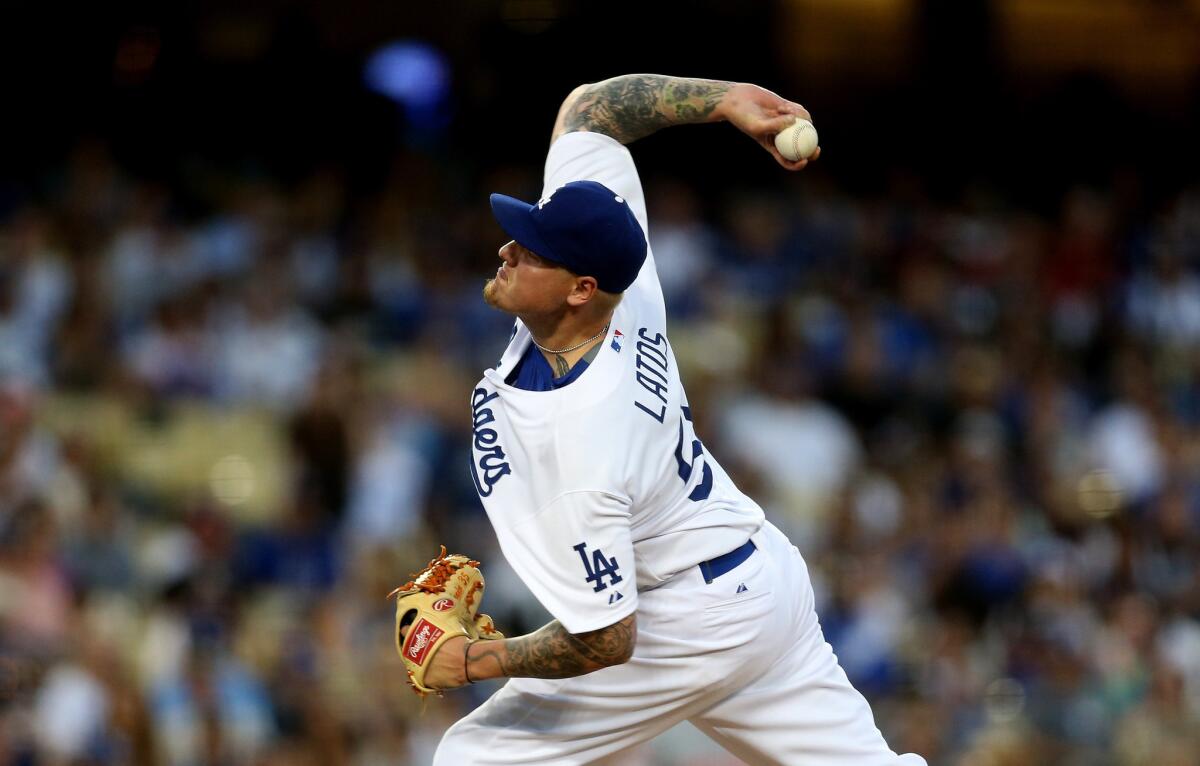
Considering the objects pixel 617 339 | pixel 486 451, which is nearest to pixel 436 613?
pixel 486 451

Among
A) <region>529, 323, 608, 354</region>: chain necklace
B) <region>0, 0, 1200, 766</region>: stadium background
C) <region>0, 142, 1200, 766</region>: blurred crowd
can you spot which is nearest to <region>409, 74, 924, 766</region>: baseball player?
<region>529, 323, 608, 354</region>: chain necklace

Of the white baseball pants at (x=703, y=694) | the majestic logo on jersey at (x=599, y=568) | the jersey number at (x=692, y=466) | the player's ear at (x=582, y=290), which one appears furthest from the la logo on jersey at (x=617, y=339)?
the white baseball pants at (x=703, y=694)

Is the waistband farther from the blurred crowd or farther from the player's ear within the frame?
the blurred crowd

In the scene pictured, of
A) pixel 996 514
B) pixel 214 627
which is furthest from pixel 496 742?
pixel 996 514

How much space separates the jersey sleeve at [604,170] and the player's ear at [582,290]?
401 millimetres

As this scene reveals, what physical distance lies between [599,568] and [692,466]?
1.54 ft

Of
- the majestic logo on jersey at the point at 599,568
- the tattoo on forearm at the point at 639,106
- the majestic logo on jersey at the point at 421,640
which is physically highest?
the tattoo on forearm at the point at 639,106

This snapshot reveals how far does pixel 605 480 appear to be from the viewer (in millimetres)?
3609

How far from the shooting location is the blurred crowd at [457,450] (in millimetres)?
7527

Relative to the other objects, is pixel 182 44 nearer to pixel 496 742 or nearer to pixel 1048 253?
pixel 1048 253

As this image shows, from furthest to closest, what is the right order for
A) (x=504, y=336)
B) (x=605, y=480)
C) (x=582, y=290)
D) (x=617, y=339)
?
(x=504, y=336)
(x=617, y=339)
(x=582, y=290)
(x=605, y=480)

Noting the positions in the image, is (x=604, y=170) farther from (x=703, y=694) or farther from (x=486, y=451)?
(x=703, y=694)

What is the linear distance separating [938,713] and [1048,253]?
5548 millimetres

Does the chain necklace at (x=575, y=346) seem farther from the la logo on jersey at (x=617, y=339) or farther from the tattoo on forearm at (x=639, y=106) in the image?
the tattoo on forearm at (x=639, y=106)
